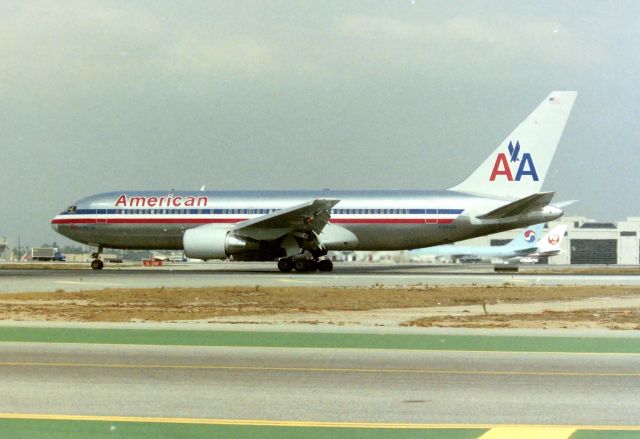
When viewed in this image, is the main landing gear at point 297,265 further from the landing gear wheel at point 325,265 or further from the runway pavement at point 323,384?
the runway pavement at point 323,384

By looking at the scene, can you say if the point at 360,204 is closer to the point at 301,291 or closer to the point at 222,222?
the point at 222,222

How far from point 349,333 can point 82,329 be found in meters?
5.03

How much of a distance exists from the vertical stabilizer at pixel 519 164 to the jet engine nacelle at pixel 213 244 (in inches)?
424

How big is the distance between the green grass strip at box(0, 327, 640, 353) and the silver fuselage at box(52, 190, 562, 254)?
22755 millimetres

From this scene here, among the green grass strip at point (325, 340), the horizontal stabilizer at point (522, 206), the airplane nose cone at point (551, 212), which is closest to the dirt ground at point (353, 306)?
the green grass strip at point (325, 340)

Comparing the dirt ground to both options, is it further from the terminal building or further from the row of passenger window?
the terminal building

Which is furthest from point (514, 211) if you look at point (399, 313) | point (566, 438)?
point (566, 438)

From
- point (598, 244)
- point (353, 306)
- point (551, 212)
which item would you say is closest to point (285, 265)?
point (551, 212)

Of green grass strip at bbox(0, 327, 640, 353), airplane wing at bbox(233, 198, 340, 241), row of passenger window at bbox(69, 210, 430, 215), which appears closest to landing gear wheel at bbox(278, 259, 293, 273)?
airplane wing at bbox(233, 198, 340, 241)

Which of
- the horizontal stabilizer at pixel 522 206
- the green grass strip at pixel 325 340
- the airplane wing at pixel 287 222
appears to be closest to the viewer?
the green grass strip at pixel 325 340

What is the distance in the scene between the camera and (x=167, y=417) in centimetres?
752

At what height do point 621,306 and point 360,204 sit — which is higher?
point 360,204

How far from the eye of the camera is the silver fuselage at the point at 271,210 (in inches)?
1462

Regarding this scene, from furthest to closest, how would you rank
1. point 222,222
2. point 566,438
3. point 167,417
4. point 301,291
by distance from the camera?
point 222,222, point 301,291, point 167,417, point 566,438
